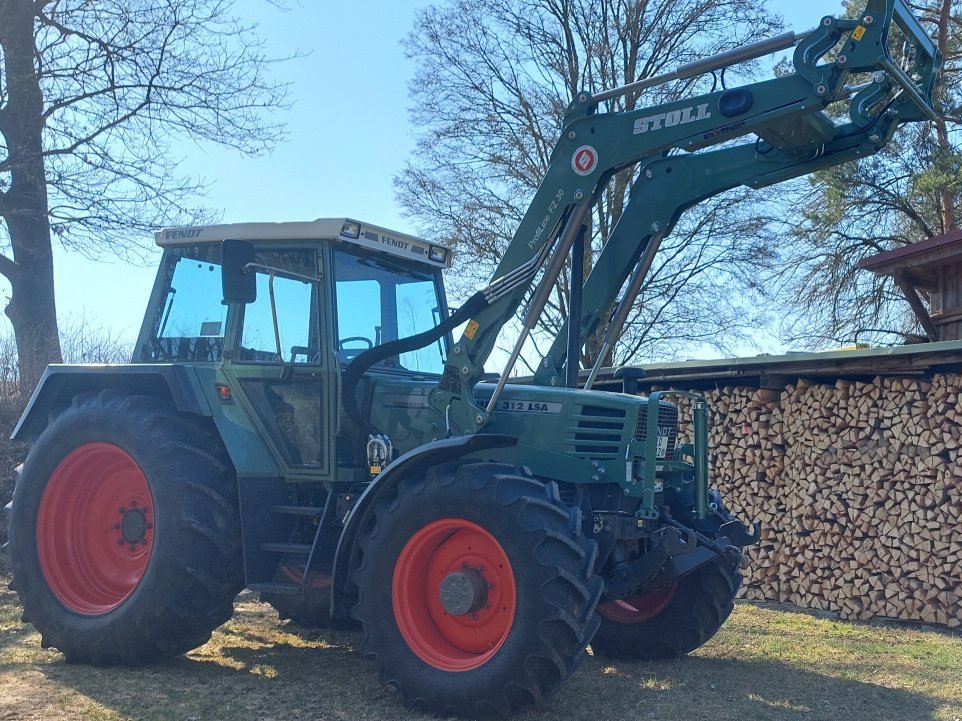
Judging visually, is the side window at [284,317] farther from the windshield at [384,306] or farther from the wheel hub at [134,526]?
the wheel hub at [134,526]

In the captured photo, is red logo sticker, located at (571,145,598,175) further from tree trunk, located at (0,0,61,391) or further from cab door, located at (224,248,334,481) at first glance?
tree trunk, located at (0,0,61,391)

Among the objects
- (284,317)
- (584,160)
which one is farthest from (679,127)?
(284,317)

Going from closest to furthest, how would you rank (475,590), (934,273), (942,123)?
(475,590), (934,273), (942,123)

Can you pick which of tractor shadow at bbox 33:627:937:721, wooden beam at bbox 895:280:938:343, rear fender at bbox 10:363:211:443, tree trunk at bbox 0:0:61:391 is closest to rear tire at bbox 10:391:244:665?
rear fender at bbox 10:363:211:443

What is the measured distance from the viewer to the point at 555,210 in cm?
575

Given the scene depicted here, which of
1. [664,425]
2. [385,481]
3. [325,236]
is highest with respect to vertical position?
[325,236]

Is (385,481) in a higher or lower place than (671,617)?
higher

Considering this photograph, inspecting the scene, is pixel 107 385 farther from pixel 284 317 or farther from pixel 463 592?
pixel 463 592

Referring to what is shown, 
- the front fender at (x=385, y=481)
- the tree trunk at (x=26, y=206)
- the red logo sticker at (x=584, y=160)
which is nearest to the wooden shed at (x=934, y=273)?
the red logo sticker at (x=584, y=160)

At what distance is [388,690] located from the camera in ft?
17.5

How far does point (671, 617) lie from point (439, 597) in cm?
195

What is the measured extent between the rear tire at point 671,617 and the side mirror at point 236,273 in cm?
302

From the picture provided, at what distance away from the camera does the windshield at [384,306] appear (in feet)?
20.7

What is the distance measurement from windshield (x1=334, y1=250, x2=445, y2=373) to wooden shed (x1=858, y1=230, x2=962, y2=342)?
7.37 meters
